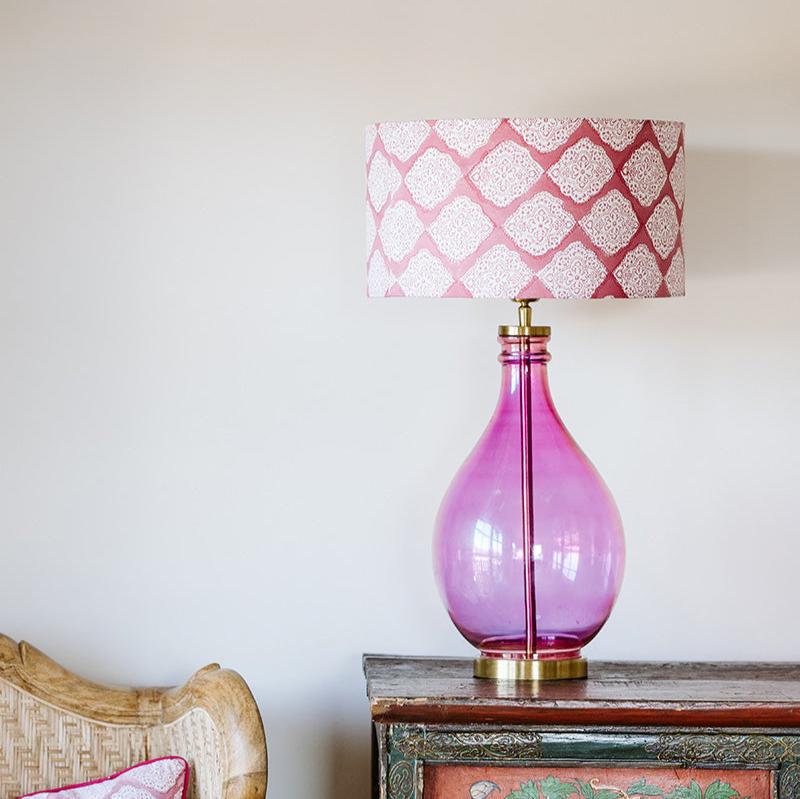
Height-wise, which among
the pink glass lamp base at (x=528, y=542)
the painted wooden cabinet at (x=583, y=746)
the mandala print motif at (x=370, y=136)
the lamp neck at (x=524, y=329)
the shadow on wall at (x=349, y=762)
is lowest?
the shadow on wall at (x=349, y=762)

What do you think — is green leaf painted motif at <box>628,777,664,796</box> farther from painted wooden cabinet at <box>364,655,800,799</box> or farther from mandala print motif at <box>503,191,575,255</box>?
mandala print motif at <box>503,191,575,255</box>

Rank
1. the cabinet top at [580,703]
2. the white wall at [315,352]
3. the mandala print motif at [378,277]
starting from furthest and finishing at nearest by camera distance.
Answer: the white wall at [315,352], the mandala print motif at [378,277], the cabinet top at [580,703]

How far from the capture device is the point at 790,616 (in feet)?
6.98

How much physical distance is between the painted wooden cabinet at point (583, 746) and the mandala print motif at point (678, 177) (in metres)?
0.68

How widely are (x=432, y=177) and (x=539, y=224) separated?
0.15 metres

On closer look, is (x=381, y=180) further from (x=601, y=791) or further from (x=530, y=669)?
(x=601, y=791)

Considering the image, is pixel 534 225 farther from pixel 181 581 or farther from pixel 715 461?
pixel 181 581

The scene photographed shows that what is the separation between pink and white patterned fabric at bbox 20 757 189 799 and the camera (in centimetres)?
176

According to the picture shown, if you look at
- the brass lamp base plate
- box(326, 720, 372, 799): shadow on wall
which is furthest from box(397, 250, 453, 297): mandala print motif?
box(326, 720, 372, 799): shadow on wall

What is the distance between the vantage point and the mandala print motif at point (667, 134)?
175 centimetres

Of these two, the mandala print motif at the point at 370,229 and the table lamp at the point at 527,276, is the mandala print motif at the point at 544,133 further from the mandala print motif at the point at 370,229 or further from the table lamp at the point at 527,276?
the mandala print motif at the point at 370,229

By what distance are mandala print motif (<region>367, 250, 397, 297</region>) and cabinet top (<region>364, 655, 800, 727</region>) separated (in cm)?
54

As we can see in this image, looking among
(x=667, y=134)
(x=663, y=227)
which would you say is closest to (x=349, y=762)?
(x=663, y=227)

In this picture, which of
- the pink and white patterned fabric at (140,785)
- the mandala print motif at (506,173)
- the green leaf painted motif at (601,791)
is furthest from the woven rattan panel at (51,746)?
the mandala print motif at (506,173)
